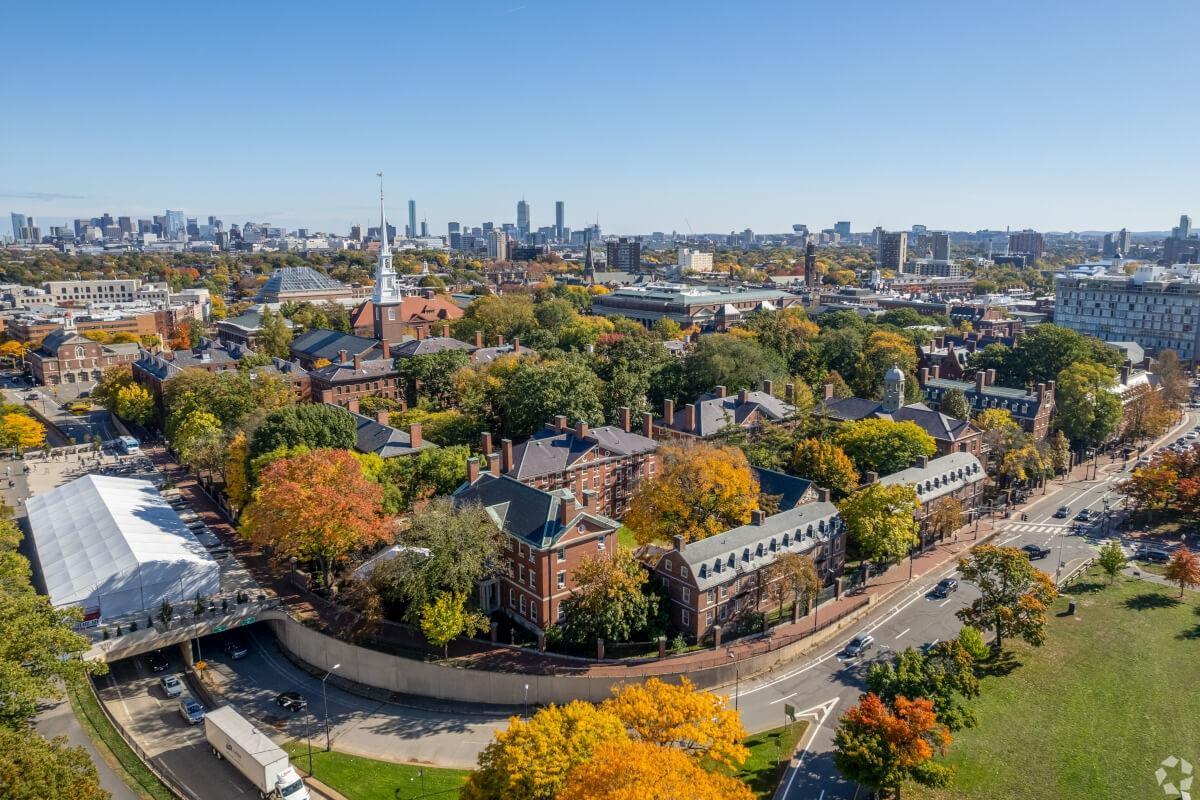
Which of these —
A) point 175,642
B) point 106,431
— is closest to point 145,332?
point 106,431

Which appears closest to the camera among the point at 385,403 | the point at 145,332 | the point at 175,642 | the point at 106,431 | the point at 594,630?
the point at 594,630

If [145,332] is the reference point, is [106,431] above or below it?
below

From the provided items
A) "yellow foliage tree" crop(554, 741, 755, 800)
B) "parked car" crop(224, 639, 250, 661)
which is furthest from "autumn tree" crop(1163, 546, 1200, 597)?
"parked car" crop(224, 639, 250, 661)

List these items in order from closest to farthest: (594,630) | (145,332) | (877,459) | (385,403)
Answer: (594,630)
(877,459)
(385,403)
(145,332)

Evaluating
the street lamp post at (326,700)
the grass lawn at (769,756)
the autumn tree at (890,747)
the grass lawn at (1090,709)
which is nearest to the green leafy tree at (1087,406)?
the grass lawn at (1090,709)

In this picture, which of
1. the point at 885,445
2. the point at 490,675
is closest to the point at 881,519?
the point at 885,445

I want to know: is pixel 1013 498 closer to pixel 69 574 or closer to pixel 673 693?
pixel 673 693

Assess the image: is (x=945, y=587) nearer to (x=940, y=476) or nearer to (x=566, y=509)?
(x=940, y=476)
